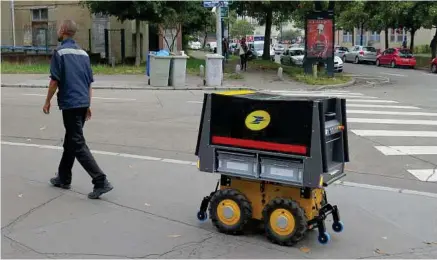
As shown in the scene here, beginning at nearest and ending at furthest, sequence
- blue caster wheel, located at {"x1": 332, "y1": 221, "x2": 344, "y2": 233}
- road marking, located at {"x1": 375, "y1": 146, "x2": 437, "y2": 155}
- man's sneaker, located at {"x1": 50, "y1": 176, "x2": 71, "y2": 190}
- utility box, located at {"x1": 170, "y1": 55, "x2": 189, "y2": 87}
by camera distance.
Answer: blue caster wheel, located at {"x1": 332, "y1": 221, "x2": 344, "y2": 233} → man's sneaker, located at {"x1": 50, "y1": 176, "x2": 71, "y2": 190} → road marking, located at {"x1": 375, "y1": 146, "x2": 437, "y2": 155} → utility box, located at {"x1": 170, "y1": 55, "x2": 189, "y2": 87}

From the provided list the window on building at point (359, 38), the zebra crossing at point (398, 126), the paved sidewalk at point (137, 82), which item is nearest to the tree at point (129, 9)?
the paved sidewalk at point (137, 82)

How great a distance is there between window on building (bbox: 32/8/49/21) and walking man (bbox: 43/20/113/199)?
3064 centimetres

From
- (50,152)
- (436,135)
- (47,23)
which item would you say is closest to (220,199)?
(50,152)

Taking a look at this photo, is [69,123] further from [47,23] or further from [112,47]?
[47,23]

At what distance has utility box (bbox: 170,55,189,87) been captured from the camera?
2005cm

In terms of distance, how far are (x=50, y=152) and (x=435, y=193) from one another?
5547 mm

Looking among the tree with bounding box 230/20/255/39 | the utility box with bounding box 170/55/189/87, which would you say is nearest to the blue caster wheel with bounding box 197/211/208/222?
the utility box with bounding box 170/55/189/87

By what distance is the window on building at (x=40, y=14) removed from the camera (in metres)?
34.6

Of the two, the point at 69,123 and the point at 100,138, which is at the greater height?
the point at 69,123

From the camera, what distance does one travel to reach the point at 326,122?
4781 mm

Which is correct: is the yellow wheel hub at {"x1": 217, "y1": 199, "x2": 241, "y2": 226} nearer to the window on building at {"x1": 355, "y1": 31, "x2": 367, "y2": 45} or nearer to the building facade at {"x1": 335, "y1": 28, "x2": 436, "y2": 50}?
the building facade at {"x1": 335, "y1": 28, "x2": 436, "y2": 50}

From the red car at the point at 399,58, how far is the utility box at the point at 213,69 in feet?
75.0

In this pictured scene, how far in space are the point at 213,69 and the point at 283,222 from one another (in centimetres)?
1639

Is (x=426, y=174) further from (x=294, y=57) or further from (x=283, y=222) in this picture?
(x=294, y=57)
